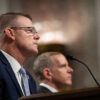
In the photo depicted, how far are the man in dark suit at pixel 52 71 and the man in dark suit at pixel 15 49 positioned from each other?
1.31m

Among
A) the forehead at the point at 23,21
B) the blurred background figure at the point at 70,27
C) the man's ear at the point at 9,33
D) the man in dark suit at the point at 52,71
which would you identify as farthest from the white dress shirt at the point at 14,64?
the blurred background figure at the point at 70,27

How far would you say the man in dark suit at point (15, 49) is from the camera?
9.20ft

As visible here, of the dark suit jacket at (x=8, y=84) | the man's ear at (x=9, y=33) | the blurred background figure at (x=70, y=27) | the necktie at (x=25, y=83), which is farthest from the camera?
the blurred background figure at (x=70, y=27)

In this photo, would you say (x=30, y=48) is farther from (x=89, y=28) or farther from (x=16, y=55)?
(x=89, y=28)

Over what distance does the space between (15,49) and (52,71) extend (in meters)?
1.56

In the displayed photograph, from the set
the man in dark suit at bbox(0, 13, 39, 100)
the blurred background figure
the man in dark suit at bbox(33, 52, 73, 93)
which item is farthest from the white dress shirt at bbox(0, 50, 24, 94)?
the blurred background figure

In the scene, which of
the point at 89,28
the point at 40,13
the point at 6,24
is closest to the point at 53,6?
the point at 40,13

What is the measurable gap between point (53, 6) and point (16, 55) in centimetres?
611

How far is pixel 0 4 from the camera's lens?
28.6 ft

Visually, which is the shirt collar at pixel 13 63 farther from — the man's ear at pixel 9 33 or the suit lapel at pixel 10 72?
the man's ear at pixel 9 33

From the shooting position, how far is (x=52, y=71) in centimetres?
458

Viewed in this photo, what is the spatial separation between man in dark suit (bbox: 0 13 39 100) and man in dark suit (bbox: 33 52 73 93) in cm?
131

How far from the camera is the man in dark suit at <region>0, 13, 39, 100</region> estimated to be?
110 inches

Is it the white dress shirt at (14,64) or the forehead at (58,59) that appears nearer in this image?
the white dress shirt at (14,64)
